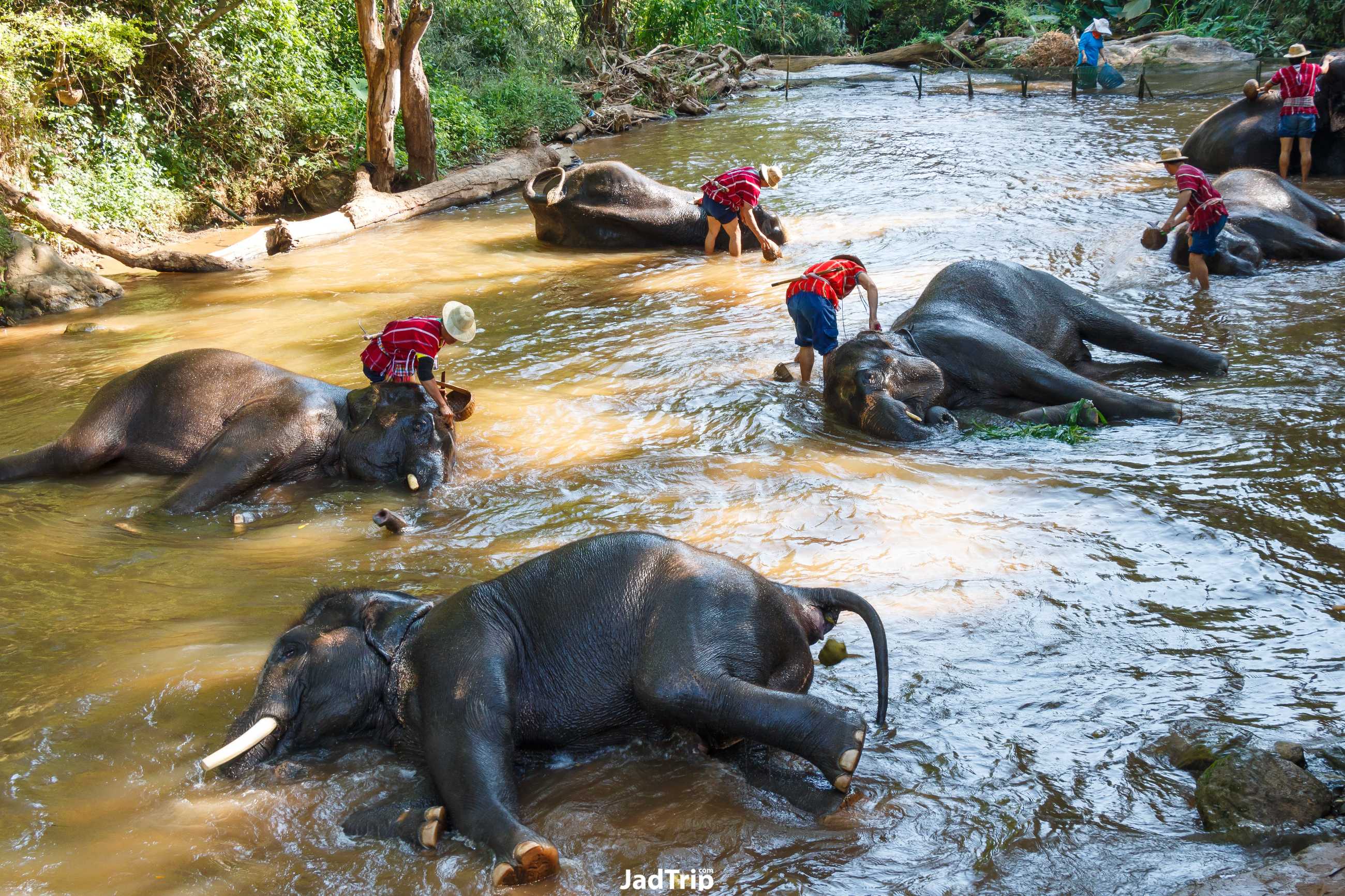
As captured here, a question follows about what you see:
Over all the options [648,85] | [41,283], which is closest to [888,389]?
[41,283]

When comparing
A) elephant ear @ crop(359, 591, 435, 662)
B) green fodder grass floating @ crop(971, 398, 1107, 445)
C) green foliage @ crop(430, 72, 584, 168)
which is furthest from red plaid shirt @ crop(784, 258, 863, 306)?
green foliage @ crop(430, 72, 584, 168)

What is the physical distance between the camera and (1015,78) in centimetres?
2631

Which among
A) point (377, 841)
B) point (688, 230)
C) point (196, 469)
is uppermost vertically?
point (688, 230)

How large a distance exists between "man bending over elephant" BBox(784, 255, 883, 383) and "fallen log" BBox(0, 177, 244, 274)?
8633 millimetres

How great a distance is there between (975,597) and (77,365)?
8706 mm

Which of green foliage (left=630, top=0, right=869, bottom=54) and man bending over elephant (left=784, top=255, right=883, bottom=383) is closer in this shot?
man bending over elephant (left=784, top=255, right=883, bottom=383)

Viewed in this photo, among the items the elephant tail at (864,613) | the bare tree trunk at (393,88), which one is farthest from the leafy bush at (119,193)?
the elephant tail at (864,613)

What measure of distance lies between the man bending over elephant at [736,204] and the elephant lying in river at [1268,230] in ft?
14.1

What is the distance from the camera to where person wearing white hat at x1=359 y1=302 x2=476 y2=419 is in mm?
7246

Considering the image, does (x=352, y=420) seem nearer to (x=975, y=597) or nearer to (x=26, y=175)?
(x=975, y=597)

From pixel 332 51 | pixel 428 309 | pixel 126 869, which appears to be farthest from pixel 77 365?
pixel 332 51

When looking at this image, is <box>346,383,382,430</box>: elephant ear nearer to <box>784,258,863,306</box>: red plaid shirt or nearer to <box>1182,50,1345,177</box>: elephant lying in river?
<box>784,258,863,306</box>: red plaid shirt

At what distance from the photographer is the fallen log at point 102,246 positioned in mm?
12820

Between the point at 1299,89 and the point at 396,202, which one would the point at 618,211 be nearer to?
the point at 396,202
